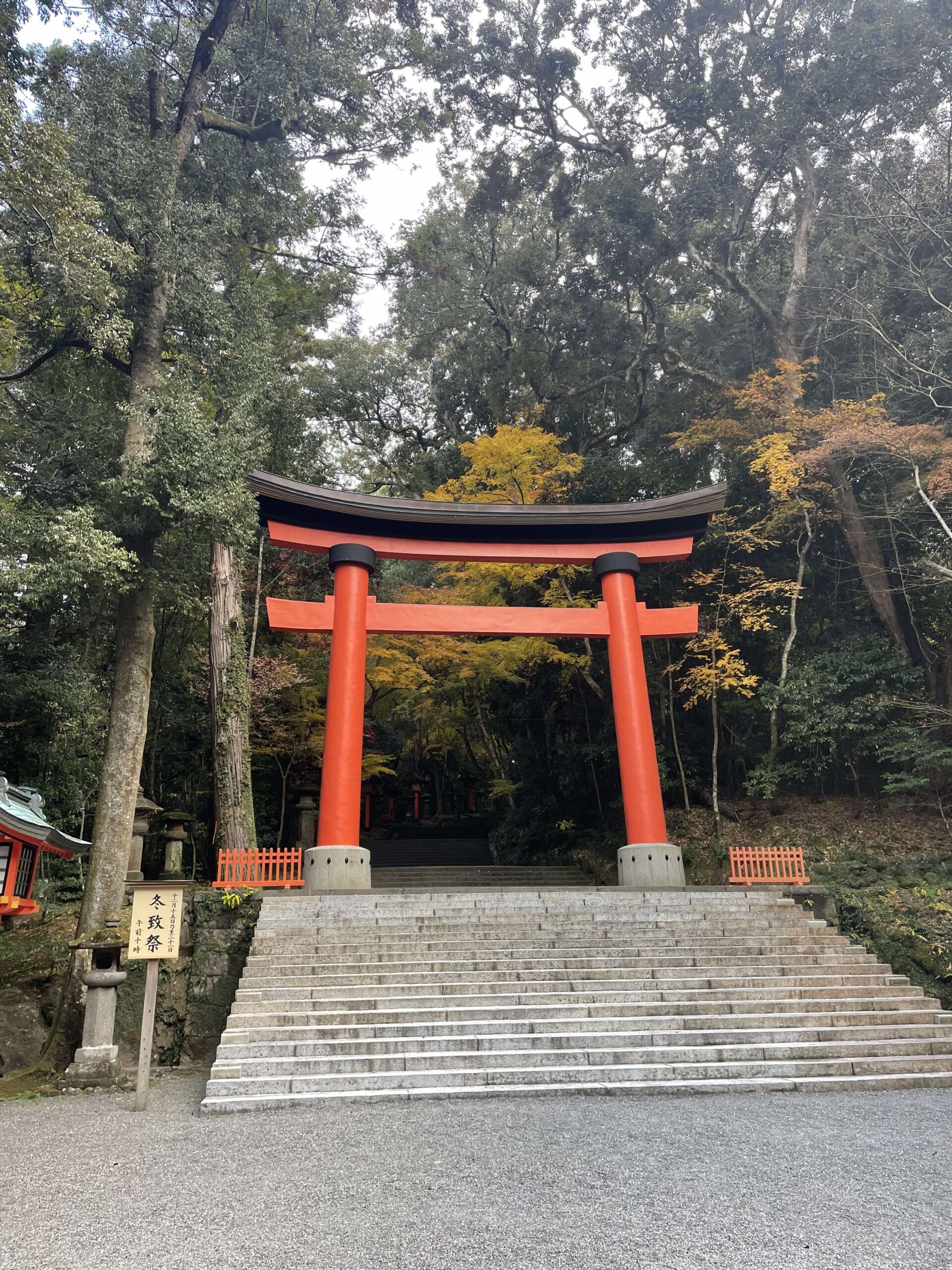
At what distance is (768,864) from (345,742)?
5462 millimetres

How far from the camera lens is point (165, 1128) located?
15.0 ft

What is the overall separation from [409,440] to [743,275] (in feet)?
30.5

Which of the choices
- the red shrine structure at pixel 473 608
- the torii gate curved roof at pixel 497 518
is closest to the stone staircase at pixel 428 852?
the red shrine structure at pixel 473 608

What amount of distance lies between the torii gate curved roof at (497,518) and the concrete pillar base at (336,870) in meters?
4.40

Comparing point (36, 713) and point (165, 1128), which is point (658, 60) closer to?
point (36, 713)

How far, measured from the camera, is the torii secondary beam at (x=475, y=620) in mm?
10383

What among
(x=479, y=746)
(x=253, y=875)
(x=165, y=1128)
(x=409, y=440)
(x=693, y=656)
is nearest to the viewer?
(x=165, y=1128)

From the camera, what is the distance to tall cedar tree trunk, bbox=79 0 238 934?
7.88 metres

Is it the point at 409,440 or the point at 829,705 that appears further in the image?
the point at 409,440

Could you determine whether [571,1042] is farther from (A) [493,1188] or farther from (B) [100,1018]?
(B) [100,1018]

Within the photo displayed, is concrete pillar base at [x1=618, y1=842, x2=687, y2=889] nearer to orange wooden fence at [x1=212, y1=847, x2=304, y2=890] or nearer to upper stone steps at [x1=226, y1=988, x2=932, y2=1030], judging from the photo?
upper stone steps at [x1=226, y1=988, x2=932, y2=1030]

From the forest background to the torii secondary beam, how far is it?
1468 mm

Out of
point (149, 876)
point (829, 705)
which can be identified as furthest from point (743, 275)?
point (149, 876)

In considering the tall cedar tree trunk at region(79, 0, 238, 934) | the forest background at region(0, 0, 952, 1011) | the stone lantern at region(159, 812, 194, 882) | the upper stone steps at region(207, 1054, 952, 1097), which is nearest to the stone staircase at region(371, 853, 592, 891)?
the forest background at region(0, 0, 952, 1011)
